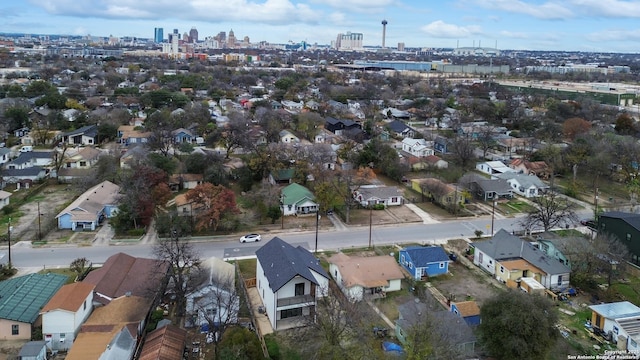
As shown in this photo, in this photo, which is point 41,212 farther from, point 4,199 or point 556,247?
point 556,247

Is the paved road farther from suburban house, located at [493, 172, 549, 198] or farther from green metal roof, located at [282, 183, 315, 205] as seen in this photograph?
suburban house, located at [493, 172, 549, 198]

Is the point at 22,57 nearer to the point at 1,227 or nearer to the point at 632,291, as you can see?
the point at 1,227

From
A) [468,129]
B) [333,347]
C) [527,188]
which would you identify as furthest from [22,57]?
[333,347]

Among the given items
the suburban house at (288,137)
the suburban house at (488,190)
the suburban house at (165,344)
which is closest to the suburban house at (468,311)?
the suburban house at (165,344)

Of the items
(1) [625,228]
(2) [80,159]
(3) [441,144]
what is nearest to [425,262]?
(1) [625,228]

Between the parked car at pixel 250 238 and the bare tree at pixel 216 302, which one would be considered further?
the parked car at pixel 250 238

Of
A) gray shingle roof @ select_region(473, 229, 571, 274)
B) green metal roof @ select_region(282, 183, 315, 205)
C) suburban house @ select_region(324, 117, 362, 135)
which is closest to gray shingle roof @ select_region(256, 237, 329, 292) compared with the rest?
gray shingle roof @ select_region(473, 229, 571, 274)

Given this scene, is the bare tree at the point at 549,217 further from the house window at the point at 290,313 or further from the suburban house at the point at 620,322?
the house window at the point at 290,313
